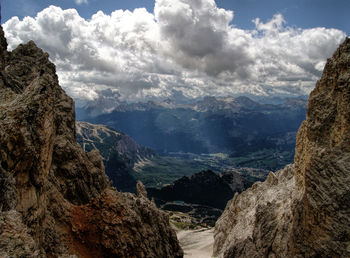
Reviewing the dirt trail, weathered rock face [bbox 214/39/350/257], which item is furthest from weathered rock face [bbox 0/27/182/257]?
the dirt trail

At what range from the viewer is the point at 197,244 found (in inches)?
3738

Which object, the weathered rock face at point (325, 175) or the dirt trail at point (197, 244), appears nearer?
the weathered rock face at point (325, 175)

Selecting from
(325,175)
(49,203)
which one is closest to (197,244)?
(325,175)

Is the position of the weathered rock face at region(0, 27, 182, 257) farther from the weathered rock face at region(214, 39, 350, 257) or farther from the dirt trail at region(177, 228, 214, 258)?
the dirt trail at region(177, 228, 214, 258)

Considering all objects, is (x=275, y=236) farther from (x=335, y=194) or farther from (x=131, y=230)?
(x=131, y=230)

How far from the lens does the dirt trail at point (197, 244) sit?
7969 centimetres

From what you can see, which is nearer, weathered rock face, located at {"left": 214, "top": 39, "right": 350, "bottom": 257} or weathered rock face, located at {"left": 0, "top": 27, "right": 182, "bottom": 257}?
weathered rock face, located at {"left": 0, "top": 27, "right": 182, "bottom": 257}

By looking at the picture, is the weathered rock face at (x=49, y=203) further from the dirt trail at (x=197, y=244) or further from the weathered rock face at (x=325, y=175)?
the dirt trail at (x=197, y=244)

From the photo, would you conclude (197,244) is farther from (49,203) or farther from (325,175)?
(49,203)

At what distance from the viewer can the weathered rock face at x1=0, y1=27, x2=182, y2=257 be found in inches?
663

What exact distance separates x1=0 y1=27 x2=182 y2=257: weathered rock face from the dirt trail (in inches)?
1587

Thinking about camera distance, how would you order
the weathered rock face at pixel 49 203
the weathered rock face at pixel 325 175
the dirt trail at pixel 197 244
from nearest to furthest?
1. the weathered rock face at pixel 49 203
2. the weathered rock face at pixel 325 175
3. the dirt trail at pixel 197 244

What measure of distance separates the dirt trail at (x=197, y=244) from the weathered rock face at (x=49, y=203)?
4030 centimetres

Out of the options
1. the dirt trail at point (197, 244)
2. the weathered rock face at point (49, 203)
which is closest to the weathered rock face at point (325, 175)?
the weathered rock face at point (49, 203)
